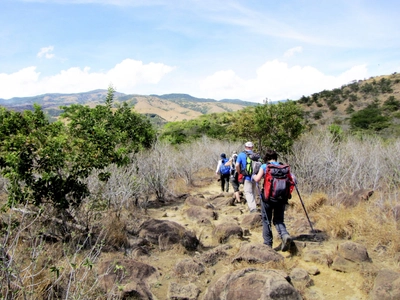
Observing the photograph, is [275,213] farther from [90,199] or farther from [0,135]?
[0,135]

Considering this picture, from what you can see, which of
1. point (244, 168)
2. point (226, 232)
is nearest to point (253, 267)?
point (226, 232)

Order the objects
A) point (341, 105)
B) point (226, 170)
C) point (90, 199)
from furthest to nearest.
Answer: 1. point (341, 105)
2. point (226, 170)
3. point (90, 199)

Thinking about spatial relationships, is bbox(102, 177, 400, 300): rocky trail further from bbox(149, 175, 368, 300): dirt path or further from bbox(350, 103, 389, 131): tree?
bbox(350, 103, 389, 131): tree

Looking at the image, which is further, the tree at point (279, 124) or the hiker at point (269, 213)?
the tree at point (279, 124)

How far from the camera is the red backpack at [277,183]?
5.25m

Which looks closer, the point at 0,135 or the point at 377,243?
the point at 0,135

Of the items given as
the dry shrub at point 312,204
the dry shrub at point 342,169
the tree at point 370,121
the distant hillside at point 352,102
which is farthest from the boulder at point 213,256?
the distant hillside at point 352,102

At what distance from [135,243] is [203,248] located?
1.32 meters

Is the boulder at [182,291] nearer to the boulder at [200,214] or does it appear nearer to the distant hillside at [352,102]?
the boulder at [200,214]

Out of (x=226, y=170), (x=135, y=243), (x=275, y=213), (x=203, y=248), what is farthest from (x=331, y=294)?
(x=226, y=170)

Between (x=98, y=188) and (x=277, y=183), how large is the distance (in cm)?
384

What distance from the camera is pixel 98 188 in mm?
7035

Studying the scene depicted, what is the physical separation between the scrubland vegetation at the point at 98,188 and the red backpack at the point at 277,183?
1876mm

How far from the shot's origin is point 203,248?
6484mm
